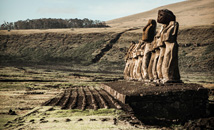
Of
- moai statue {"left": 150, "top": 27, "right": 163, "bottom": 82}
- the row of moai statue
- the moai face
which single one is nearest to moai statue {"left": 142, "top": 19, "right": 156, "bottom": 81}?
the row of moai statue

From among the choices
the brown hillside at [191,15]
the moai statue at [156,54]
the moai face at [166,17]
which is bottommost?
the moai statue at [156,54]

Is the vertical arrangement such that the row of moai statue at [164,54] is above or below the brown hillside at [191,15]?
below

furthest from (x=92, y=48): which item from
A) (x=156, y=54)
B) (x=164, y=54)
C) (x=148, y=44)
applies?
(x=164, y=54)

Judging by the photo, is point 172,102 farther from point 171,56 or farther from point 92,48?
point 92,48

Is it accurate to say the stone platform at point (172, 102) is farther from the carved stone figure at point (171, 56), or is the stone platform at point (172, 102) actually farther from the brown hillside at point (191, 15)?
the brown hillside at point (191, 15)

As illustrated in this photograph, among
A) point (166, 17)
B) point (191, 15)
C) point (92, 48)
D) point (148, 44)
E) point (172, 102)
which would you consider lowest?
point (172, 102)

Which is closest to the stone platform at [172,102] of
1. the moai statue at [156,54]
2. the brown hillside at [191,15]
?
the moai statue at [156,54]

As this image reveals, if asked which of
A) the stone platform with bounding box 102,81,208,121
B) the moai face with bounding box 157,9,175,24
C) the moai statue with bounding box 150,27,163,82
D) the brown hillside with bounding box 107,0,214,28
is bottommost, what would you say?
the stone platform with bounding box 102,81,208,121

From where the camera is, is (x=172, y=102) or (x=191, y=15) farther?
(x=191, y=15)

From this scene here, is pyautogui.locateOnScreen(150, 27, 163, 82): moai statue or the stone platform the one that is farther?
pyautogui.locateOnScreen(150, 27, 163, 82): moai statue

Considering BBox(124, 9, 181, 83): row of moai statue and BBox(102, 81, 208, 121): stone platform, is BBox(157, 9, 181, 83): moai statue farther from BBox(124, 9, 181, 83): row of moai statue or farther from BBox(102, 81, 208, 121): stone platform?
BBox(102, 81, 208, 121): stone platform

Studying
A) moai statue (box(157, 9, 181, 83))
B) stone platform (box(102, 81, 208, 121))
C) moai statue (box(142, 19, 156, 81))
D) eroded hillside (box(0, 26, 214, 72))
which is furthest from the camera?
eroded hillside (box(0, 26, 214, 72))

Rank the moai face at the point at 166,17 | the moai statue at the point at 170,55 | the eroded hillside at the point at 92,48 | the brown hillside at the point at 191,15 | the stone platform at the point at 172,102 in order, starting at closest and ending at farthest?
the stone platform at the point at 172,102 < the moai statue at the point at 170,55 < the moai face at the point at 166,17 < the eroded hillside at the point at 92,48 < the brown hillside at the point at 191,15

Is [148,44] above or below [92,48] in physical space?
above
